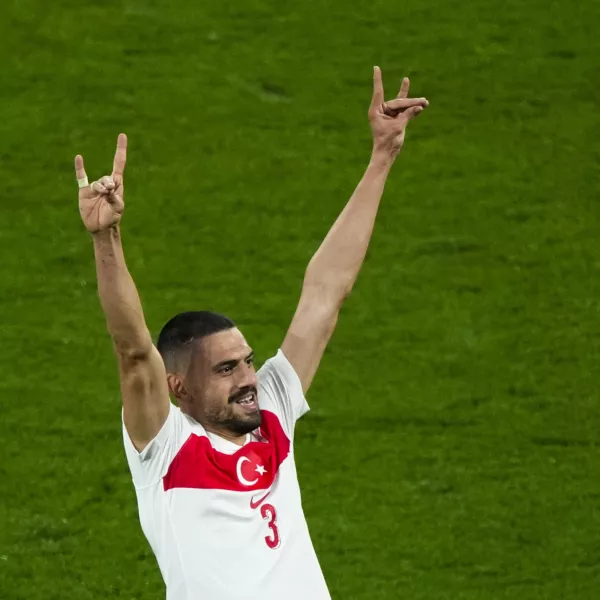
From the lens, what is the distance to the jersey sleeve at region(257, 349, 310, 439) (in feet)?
11.5

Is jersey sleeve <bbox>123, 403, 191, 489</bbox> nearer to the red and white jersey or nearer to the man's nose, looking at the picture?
the red and white jersey

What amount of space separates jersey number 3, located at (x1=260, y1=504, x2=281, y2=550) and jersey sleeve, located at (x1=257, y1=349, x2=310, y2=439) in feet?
0.81

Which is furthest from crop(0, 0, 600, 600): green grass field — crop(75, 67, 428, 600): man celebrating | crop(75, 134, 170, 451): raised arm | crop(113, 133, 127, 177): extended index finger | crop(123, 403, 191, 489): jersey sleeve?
crop(113, 133, 127, 177): extended index finger

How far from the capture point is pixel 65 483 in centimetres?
550

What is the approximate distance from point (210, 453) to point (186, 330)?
1.08 feet

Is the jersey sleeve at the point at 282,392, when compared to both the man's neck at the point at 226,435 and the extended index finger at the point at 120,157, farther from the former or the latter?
the extended index finger at the point at 120,157

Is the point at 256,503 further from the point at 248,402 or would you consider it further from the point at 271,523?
the point at 248,402

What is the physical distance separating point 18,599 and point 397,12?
3.01 m

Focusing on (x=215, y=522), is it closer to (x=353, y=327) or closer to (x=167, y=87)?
(x=353, y=327)

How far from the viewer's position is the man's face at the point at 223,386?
10.9 feet

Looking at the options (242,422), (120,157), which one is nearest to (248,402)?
(242,422)

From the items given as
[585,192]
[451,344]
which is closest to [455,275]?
[451,344]

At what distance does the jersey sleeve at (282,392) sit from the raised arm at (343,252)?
54 millimetres

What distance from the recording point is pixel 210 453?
10.7 feet
